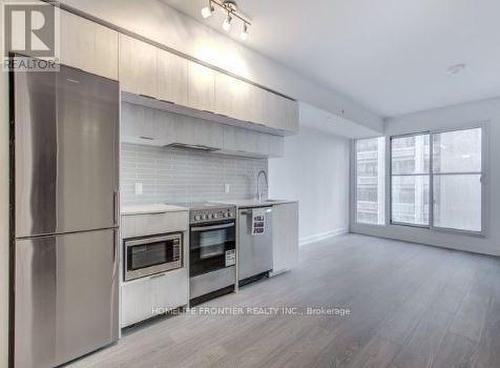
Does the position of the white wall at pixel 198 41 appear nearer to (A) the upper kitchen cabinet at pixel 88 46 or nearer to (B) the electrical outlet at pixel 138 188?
(A) the upper kitchen cabinet at pixel 88 46

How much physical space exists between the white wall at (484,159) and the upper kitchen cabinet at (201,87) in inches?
198

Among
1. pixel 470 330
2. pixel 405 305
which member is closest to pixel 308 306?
pixel 405 305

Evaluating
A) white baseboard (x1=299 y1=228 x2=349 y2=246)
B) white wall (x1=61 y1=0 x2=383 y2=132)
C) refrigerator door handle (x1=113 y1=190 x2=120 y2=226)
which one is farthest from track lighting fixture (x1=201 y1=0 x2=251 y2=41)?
white baseboard (x1=299 y1=228 x2=349 y2=246)

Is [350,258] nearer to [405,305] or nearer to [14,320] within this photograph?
[405,305]

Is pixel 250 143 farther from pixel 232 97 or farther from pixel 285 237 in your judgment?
pixel 285 237

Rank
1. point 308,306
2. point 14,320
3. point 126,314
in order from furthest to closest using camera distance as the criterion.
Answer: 1. point 308,306
2. point 126,314
3. point 14,320

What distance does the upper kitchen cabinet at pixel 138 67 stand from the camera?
2279mm

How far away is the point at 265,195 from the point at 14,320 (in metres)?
3.43

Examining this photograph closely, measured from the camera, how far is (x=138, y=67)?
7.78 feet

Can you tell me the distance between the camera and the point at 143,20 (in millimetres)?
2355

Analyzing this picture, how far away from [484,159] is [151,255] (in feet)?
19.8

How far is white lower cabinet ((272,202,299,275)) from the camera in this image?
375 cm

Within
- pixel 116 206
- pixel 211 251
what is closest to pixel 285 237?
pixel 211 251

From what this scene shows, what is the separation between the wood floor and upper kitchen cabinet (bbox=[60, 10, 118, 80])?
2.21m
